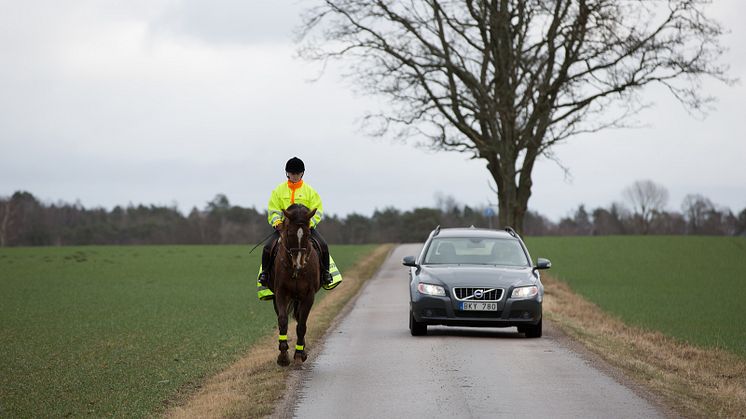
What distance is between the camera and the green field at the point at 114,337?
1193 cm

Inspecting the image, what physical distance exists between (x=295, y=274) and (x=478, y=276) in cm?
454

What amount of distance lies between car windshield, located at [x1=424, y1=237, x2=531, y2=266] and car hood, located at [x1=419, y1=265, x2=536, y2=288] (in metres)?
0.48

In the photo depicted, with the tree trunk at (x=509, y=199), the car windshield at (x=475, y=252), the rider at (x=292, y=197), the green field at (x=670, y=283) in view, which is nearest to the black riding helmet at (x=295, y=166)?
the rider at (x=292, y=197)

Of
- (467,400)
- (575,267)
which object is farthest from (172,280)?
(467,400)

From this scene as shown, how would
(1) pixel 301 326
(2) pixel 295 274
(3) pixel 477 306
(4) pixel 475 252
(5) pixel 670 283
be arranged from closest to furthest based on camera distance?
1. (2) pixel 295 274
2. (1) pixel 301 326
3. (3) pixel 477 306
4. (4) pixel 475 252
5. (5) pixel 670 283

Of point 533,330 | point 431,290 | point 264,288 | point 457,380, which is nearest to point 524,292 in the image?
point 533,330

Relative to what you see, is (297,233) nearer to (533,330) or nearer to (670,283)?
(533,330)

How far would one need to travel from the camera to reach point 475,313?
647 inches

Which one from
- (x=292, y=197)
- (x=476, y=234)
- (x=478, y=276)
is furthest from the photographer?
(x=476, y=234)

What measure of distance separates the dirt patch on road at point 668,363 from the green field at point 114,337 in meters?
5.15

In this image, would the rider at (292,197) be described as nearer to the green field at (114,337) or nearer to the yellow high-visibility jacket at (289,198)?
the yellow high-visibility jacket at (289,198)

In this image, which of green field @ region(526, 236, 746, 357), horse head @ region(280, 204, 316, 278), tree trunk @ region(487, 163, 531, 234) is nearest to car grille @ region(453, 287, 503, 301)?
green field @ region(526, 236, 746, 357)

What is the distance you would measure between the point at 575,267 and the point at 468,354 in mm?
41949

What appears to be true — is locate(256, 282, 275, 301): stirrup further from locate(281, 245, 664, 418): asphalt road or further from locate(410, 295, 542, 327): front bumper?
locate(410, 295, 542, 327): front bumper
